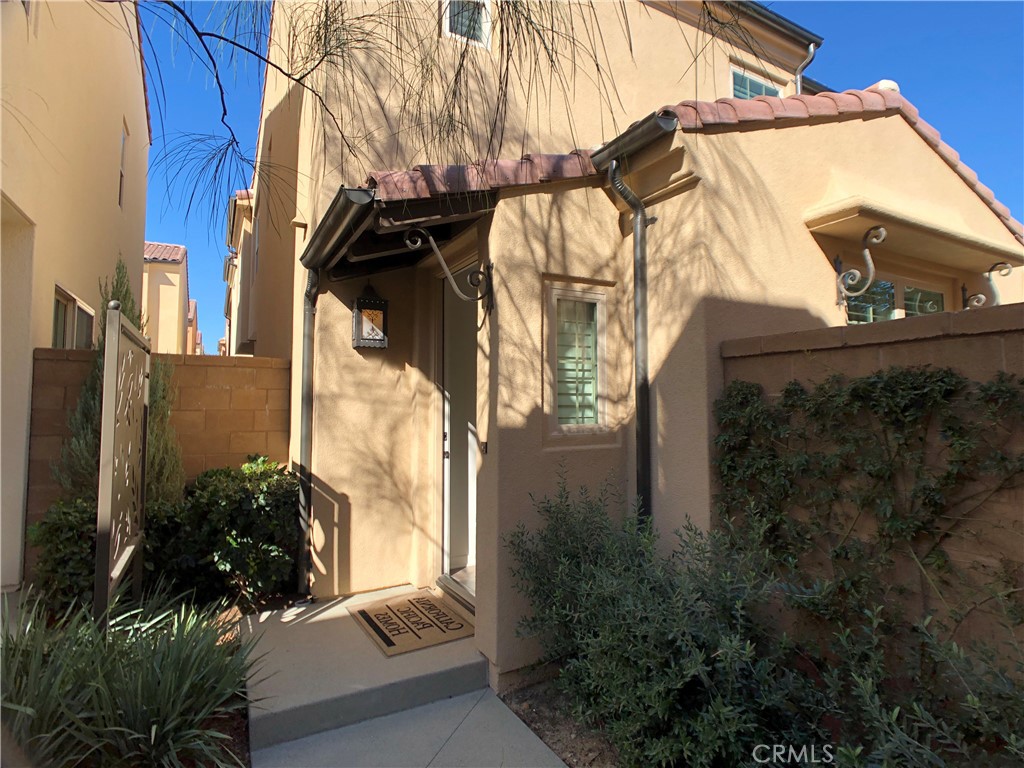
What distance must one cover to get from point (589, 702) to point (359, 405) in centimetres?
372

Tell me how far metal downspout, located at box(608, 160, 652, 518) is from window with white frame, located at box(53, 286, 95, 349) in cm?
607

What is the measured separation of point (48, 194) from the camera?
566cm

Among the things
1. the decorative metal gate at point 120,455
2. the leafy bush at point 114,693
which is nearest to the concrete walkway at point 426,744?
the leafy bush at point 114,693

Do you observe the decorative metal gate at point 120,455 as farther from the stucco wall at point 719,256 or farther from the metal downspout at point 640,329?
the stucco wall at point 719,256

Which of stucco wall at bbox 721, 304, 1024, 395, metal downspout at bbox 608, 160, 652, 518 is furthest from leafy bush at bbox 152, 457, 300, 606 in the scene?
stucco wall at bbox 721, 304, 1024, 395

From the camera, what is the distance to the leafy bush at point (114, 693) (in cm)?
279

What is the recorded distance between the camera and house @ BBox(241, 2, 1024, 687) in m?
4.27

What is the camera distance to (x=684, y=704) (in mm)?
3023

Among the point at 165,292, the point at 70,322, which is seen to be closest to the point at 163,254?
the point at 165,292

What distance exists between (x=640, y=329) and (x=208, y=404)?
4839 millimetres

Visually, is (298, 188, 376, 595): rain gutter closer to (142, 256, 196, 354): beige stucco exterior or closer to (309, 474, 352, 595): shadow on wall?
(309, 474, 352, 595): shadow on wall

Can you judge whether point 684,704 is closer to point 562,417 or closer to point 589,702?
point 589,702

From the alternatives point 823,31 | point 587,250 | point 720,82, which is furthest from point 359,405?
point 720,82

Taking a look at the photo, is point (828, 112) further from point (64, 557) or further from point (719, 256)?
point (64, 557)
